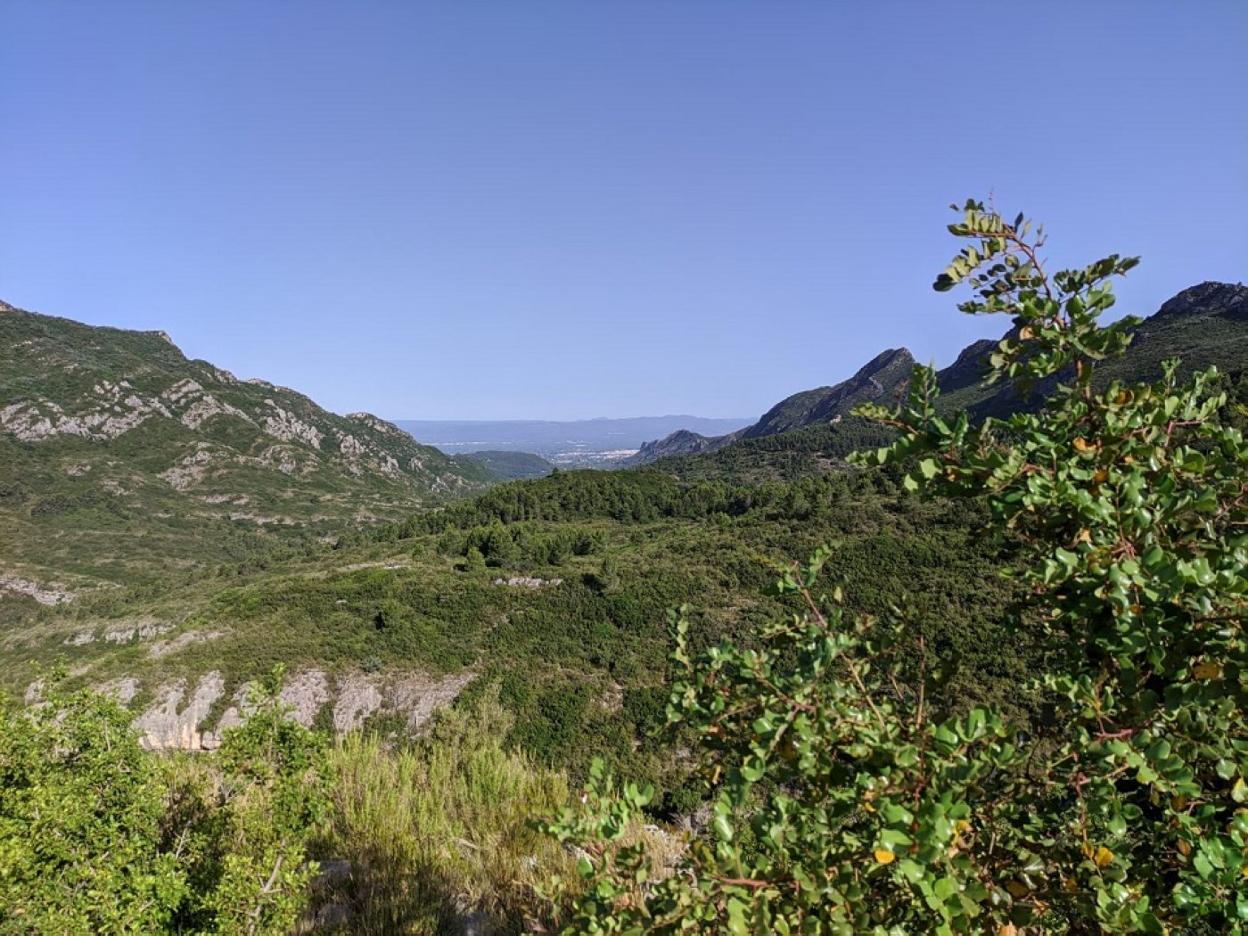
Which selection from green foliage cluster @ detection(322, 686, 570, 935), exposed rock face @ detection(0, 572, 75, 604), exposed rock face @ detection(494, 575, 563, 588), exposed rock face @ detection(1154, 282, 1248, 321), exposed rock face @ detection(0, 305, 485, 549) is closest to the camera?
green foliage cluster @ detection(322, 686, 570, 935)

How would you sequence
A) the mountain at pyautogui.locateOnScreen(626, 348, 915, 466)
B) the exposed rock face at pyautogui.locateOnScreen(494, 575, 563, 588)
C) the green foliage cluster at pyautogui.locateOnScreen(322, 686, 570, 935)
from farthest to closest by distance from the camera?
the mountain at pyautogui.locateOnScreen(626, 348, 915, 466) → the exposed rock face at pyautogui.locateOnScreen(494, 575, 563, 588) → the green foliage cluster at pyautogui.locateOnScreen(322, 686, 570, 935)

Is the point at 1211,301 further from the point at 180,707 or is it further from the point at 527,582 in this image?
the point at 180,707

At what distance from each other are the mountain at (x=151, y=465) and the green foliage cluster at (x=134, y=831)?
68017 millimetres

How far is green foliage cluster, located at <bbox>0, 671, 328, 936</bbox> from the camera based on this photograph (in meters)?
2.66

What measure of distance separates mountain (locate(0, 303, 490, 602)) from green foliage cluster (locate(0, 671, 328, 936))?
68.0 meters

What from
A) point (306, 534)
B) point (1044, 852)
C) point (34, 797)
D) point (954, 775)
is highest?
point (954, 775)

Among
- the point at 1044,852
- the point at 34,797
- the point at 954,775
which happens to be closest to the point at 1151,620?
the point at 954,775

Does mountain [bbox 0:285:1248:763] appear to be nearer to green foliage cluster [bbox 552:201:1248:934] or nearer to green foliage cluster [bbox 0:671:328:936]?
green foliage cluster [bbox 552:201:1248:934]

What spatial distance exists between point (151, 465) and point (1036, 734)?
118 m

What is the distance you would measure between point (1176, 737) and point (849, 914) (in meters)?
0.84

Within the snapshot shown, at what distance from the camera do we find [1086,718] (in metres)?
1.48

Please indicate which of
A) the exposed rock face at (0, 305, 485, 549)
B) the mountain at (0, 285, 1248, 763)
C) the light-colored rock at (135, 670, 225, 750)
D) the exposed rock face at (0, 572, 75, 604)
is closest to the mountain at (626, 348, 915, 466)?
the exposed rock face at (0, 305, 485, 549)

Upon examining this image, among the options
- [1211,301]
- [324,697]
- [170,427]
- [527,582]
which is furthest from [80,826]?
[170,427]

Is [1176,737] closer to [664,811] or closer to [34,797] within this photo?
[34,797]
